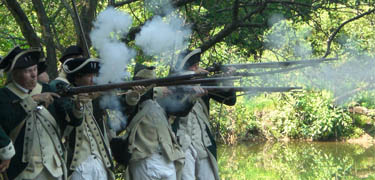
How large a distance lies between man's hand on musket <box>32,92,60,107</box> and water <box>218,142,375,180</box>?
30.4 ft

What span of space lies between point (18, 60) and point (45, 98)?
Result: 1.05 ft

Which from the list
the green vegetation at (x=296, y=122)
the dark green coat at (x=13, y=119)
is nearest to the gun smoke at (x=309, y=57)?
the dark green coat at (x=13, y=119)

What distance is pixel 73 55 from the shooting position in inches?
189

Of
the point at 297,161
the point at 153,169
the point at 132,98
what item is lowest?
the point at 297,161

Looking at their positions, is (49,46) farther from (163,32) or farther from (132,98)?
(132,98)

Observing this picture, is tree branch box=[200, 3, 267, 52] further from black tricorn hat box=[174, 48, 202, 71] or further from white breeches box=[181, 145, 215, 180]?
white breeches box=[181, 145, 215, 180]

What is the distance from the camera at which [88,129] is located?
4.31 metres

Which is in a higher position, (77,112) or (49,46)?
(49,46)

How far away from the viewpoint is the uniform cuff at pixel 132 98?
4650 millimetres

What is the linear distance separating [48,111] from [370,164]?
12222mm

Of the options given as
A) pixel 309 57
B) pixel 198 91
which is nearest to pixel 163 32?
pixel 198 91

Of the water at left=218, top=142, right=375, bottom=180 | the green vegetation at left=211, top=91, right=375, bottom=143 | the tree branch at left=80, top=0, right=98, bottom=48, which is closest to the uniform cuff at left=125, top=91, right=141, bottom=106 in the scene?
the tree branch at left=80, top=0, right=98, bottom=48

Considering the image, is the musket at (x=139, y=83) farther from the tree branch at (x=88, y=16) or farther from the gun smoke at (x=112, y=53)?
the tree branch at (x=88, y=16)

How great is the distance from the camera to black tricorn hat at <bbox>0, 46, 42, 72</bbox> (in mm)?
3803
